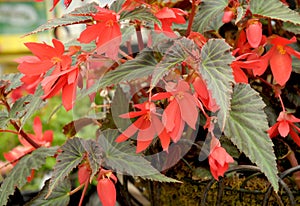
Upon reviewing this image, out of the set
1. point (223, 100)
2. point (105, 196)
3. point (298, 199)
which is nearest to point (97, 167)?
point (105, 196)

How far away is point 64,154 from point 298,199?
0.99ft

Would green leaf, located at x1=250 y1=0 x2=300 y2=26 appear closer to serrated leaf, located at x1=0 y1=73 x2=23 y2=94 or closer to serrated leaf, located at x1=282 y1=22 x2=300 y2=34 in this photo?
serrated leaf, located at x1=282 y1=22 x2=300 y2=34

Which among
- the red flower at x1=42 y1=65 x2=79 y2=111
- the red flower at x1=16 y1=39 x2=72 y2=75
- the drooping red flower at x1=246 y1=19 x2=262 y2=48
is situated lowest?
the drooping red flower at x1=246 y1=19 x2=262 y2=48

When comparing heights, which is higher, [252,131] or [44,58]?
[44,58]

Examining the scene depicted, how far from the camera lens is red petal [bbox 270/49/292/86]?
1.90 feet

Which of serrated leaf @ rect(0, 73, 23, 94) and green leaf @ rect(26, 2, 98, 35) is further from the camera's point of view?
serrated leaf @ rect(0, 73, 23, 94)

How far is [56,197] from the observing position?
0.61 m

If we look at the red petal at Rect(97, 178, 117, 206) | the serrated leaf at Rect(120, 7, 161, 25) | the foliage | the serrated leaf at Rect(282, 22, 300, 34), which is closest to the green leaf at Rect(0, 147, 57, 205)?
the foliage

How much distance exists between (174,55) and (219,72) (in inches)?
1.9

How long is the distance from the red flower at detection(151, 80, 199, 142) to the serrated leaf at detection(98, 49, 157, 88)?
0.03 metres

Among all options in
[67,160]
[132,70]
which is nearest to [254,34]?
[132,70]

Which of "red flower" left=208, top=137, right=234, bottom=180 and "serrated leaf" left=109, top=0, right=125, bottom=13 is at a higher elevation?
"serrated leaf" left=109, top=0, right=125, bottom=13

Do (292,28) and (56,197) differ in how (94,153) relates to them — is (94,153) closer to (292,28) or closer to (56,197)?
(56,197)

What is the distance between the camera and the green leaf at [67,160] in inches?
20.2
